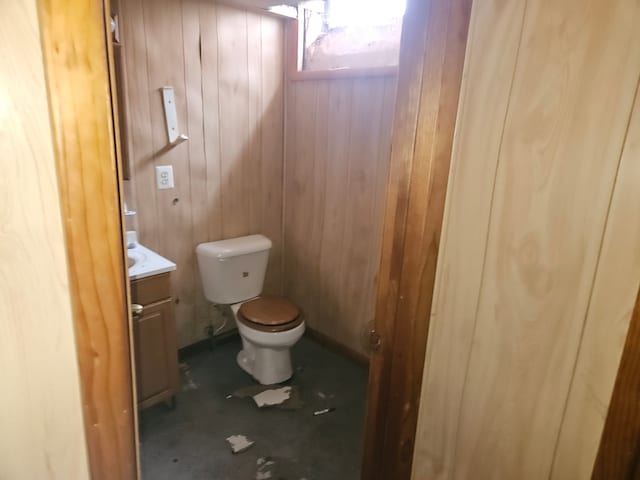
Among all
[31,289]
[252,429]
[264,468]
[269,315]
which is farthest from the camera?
[269,315]

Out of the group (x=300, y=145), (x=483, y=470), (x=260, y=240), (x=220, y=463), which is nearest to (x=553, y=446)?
(x=483, y=470)

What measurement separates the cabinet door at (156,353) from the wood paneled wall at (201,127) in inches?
20.4

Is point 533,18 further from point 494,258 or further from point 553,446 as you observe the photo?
point 553,446

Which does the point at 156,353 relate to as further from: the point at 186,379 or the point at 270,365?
the point at 270,365

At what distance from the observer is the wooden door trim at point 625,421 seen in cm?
65

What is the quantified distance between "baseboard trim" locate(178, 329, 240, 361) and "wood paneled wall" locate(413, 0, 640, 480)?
2087 mm

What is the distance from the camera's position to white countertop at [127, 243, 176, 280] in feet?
6.03

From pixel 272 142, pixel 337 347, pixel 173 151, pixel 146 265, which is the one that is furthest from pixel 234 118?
pixel 337 347

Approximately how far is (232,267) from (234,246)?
13 cm

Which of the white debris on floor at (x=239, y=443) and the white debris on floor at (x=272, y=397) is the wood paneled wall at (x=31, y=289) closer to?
the white debris on floor at (x=239, y=443)

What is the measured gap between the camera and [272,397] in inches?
92.1

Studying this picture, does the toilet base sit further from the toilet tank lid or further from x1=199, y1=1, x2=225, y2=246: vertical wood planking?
x1=199, y1=1, x2=225, y2=246: vertical wood planking

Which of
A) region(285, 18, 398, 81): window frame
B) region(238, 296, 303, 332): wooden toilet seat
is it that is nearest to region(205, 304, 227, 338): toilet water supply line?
region(238, 296, 303, 332): wooden toilet seat

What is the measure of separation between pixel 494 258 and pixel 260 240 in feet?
6.46
